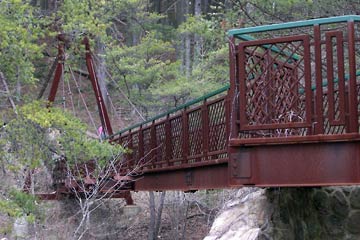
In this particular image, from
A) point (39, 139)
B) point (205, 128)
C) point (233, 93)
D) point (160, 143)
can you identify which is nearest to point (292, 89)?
point (233, 93)

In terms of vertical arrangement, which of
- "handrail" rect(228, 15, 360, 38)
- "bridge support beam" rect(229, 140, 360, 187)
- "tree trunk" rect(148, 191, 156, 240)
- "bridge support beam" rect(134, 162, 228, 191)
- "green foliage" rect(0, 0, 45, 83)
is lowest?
"tree trunk" rect(148, 191, 156, 240)

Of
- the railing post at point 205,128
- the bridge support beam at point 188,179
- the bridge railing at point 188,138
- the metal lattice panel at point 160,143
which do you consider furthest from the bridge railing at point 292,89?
the metal lattice panel at point 160,143

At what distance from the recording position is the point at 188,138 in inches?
386

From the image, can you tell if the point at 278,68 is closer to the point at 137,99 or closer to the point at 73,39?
the point at 73,39

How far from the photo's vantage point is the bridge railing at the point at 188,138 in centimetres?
865

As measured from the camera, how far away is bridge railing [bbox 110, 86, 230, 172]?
8.65 metres

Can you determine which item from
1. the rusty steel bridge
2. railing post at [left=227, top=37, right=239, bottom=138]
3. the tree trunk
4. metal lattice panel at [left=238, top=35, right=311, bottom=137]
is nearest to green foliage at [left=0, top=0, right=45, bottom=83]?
the rusty steel bridge

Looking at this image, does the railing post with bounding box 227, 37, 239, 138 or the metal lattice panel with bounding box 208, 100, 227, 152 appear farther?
the metal lattice panel with bounding box 208, 100, 227, 152

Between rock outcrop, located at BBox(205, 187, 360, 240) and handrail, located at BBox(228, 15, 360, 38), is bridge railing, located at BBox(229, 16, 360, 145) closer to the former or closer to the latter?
handrail, located at BBox(228, 15, 360, 38)

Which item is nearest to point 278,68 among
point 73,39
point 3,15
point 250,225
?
point 250,225

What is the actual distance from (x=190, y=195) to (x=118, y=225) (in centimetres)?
251

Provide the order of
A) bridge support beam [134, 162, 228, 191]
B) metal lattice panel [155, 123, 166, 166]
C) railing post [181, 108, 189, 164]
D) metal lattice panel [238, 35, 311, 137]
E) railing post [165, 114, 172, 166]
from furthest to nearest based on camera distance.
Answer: metal lattice panel [155, 123, 166, 166]
railing post [165, 114, 172, 166]
railing post [181, 108, 189, 164]
bridge support beam [134, 162, 228, 191]
metal lattice panel [238, 35, 311, 137]

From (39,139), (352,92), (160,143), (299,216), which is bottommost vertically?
(299,216)

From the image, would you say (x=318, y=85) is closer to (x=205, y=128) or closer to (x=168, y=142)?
(x=205, y=128)
